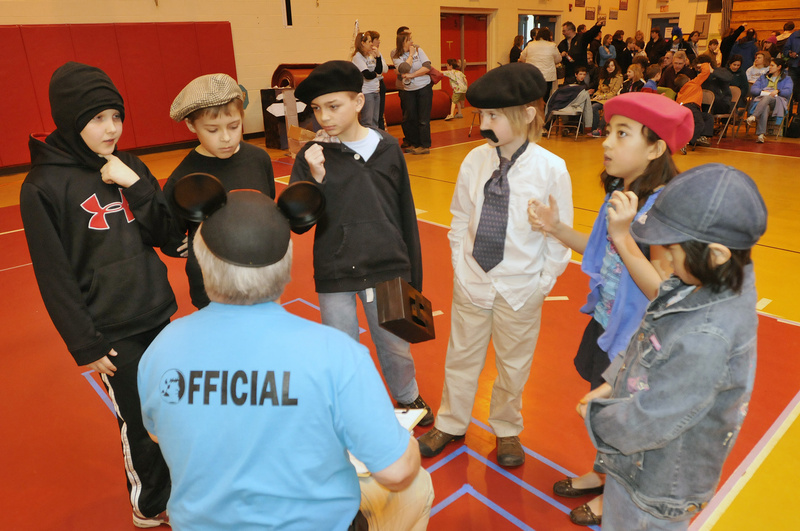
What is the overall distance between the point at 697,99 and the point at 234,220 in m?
10.4

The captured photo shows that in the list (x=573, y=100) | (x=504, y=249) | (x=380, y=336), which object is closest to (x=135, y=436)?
(x=380, y=336)

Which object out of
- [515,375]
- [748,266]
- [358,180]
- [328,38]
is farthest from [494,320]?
[328,38]

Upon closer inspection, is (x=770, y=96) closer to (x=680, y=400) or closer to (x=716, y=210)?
(x=716, y=210)

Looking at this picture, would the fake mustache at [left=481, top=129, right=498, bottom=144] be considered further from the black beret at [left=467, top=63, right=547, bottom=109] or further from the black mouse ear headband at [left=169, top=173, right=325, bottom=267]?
the black mouse ear headband at [left=169, top=173, right=325, bottom=267]

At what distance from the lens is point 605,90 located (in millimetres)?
12523

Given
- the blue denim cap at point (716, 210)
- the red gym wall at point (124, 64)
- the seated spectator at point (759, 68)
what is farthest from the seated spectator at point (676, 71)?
the blue denim cap at point (716, 210)

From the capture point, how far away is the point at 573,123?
11.8 m

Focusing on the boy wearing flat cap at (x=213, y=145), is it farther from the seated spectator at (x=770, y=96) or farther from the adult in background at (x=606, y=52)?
the adult in background at (x=606, y=52)

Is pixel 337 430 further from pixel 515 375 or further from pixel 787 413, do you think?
pixel 787 413

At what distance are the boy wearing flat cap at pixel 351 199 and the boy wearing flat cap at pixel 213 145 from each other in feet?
0.78

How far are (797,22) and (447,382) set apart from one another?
19.7m

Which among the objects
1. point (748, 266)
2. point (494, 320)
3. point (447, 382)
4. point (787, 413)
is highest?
point (748, 266)

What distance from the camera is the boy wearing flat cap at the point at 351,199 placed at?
8.16ft

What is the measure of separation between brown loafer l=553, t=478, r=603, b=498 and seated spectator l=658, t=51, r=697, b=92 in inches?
382
